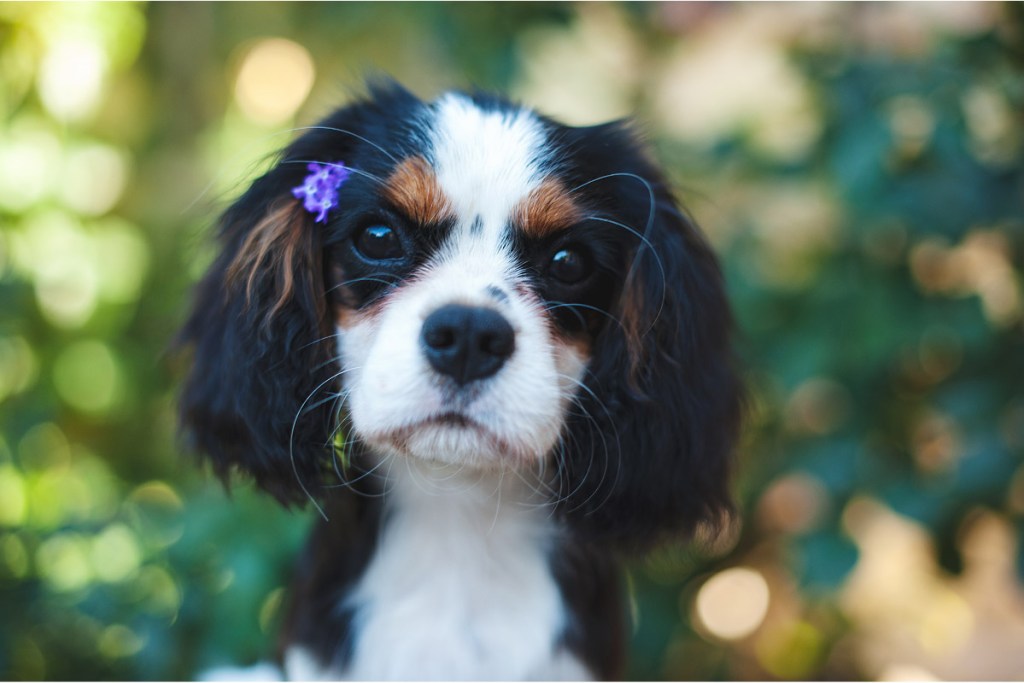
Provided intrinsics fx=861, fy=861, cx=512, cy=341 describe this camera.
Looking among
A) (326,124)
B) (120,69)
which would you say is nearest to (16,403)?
(120,69)

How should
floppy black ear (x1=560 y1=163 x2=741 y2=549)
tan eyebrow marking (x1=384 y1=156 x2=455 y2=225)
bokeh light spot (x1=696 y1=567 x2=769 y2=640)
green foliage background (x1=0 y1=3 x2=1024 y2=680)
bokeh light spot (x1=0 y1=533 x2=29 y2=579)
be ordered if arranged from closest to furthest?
tan eyebrow marking (x1=384 y1=156 x2=455 y2=225)
floppy black ear (x1=560 y1=163 x2=741 y2=549)
green foliage background (x1=0 y1=3 x2=1024 y2=680)
bokeh light spot (x1=0 y1=533 x2=29 y2=579)
bokeh light spot (x1=696 y1=567 x2=769 y2=640)

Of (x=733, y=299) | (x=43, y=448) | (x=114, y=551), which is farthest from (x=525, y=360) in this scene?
(x=43, y=448)

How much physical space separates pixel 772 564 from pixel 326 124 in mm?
1786

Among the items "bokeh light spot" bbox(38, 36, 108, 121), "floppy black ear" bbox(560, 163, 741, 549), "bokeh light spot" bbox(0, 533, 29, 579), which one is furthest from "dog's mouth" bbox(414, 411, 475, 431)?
"bokeh light spot" bbox(38, 36, 108, 121)

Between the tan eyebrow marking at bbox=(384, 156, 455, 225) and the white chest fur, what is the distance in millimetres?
416

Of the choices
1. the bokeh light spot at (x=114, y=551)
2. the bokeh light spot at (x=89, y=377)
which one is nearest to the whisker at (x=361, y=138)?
the bokeh light spot at (x=114, y=551)

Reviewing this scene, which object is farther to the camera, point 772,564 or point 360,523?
point 772,564

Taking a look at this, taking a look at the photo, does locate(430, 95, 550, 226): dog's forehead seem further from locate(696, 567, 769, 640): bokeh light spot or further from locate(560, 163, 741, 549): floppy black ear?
locate(696, 567, 769, 640): bokeh light spot

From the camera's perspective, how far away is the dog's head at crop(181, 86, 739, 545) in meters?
1.28

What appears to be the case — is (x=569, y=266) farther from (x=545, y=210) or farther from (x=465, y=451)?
(x=465, y=451)

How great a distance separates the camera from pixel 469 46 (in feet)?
7.40

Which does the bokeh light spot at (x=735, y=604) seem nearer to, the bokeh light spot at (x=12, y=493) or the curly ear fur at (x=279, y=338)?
the curly ear fur at (x=279, y=338)

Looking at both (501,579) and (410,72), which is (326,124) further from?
(410,72)

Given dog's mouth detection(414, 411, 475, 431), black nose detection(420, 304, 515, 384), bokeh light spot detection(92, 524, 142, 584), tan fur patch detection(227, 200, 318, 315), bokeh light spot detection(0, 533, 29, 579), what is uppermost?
tan fur patch detection(227, 200, 318, 315)
